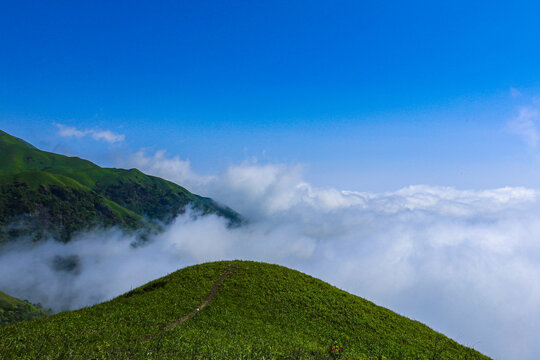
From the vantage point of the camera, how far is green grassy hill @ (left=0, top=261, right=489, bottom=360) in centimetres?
2123

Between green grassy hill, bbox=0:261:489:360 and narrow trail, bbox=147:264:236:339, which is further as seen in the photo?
narrow trail, bbox=147:264:236:339

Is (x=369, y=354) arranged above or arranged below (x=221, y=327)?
above

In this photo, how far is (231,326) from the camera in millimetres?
29438

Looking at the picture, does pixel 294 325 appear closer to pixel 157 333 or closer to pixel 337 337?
pixel 337 337

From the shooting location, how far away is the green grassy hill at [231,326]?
69.7 feet

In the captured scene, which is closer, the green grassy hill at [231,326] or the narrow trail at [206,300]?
the green grassy hill at [231,326]

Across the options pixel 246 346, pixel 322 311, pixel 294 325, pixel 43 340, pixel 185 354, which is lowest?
pixel 43 340

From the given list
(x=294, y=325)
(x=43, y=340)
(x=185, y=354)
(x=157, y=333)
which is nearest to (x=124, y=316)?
(x=157, y=333)

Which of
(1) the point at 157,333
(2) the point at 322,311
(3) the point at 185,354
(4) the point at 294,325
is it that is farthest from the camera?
(2) the point at 322,311

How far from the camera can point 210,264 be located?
48844mm

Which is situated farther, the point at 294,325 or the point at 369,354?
the point at 294,325

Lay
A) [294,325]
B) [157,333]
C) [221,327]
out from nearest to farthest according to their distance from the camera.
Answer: [157,333] → [221,327] → [294,325]

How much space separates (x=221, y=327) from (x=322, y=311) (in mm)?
13629

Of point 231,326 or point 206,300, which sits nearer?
point 231,326
